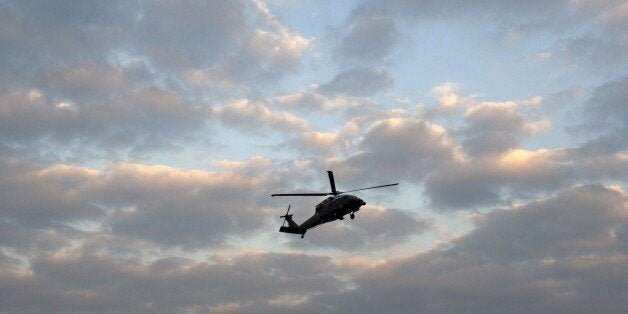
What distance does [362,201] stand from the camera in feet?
319

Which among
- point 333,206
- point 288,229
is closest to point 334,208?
point 333,206

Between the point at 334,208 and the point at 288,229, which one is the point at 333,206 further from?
the point at 288,229

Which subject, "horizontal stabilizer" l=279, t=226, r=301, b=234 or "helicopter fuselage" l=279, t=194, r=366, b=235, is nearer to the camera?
"helicopter fuselage" l=279, t=194, r=366, b=235

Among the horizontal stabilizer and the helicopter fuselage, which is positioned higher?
the horizontal stabilizer

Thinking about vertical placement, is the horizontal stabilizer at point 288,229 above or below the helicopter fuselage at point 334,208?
above

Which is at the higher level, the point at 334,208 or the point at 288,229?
the point at 288,229

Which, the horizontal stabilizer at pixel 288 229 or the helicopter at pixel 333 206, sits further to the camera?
the horizontal stabilizer at pixel 288 229

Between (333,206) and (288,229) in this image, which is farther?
(288,229)

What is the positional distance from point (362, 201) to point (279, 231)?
930 inches

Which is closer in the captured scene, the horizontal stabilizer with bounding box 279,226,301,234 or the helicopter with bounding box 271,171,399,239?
the helicopter with bounding box 271,171,399,239

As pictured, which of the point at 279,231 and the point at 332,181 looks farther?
the point at 279,231

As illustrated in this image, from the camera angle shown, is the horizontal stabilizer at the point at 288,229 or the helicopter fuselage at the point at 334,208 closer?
the helicopter fuselage at the point at 334,208

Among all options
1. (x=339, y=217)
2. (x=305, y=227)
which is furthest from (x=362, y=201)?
(x=305, y=227)

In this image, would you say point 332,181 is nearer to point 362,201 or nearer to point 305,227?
point 362,201
